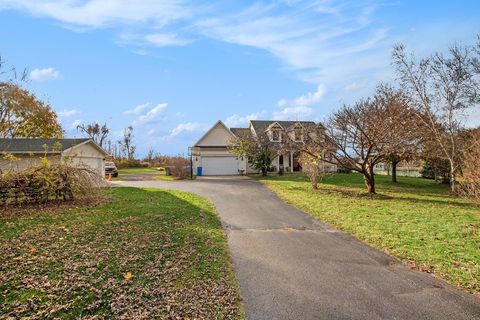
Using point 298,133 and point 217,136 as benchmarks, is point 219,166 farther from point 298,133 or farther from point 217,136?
point 298,133

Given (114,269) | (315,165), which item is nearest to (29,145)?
(315,165)

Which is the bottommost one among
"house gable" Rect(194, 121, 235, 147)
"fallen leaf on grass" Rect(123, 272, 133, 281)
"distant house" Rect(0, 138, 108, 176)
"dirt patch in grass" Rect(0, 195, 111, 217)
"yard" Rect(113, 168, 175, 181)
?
"fallen leaf on grass" Rect(123, 272, 133, 281)

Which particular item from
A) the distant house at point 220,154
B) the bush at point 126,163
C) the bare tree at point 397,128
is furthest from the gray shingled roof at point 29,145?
the bush at point 126,163

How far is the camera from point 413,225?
1034cm

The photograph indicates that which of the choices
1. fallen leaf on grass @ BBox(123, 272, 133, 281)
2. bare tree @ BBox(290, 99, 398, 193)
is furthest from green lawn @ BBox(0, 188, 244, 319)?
A: bare tree @ BBox(290, 99, 398, 193)

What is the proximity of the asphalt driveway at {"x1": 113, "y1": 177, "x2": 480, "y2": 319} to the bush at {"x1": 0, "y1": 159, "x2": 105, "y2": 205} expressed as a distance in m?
7.30

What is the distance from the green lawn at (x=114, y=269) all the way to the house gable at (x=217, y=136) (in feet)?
77.7

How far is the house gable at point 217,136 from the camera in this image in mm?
33628

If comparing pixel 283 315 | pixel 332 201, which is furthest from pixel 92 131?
pixel 283 315

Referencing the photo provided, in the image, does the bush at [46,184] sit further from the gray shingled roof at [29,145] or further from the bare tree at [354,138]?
the bare tree at [354,138]

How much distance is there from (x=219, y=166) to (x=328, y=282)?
27.8m

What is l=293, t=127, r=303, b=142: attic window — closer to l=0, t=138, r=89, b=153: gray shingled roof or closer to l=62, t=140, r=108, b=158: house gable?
l=62, t=140, r=108, b=158: house gable

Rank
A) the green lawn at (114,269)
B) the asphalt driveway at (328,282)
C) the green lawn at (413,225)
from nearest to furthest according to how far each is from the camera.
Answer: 1. the green lawn at (114,269)
2. the asphalt driveway at (328,282)
3. the green lawn at (413,225)

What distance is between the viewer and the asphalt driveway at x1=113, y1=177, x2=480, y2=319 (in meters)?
4.52
